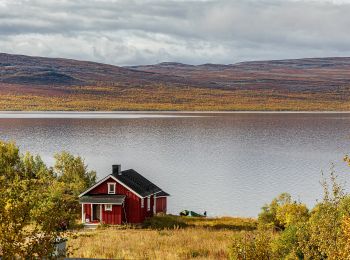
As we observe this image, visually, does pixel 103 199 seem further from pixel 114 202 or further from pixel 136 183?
pixel 136 183

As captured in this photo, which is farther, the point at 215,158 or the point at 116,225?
the point at 215,158

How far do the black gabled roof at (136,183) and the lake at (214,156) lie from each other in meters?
10.6

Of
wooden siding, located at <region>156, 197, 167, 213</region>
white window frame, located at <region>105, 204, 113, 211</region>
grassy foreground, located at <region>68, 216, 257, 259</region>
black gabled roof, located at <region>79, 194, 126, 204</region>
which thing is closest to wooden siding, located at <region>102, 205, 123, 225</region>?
white window frame, located at <region>105, 204, 113, 211</region>

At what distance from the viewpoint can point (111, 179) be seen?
50969 millimetres

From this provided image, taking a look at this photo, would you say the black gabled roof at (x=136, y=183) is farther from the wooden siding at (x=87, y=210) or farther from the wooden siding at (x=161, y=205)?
the wooden siding at (x=87, y=210)

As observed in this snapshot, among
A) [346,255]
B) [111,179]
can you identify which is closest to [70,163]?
[111,179]

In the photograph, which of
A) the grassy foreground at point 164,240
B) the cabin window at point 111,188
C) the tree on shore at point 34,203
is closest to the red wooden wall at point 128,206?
the cabin window at point 111,188

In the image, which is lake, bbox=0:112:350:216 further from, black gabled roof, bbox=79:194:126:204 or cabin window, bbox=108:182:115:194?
black gabled roof, bbox=79:194:126:204

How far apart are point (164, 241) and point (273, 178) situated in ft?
172

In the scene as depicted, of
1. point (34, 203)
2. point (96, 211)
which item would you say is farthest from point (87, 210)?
point (34, 203)

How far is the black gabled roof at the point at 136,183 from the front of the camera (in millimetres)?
51250

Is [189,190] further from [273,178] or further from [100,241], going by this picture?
[100,241]

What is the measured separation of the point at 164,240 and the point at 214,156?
79.1m

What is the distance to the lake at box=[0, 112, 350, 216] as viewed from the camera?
75.8 metres
